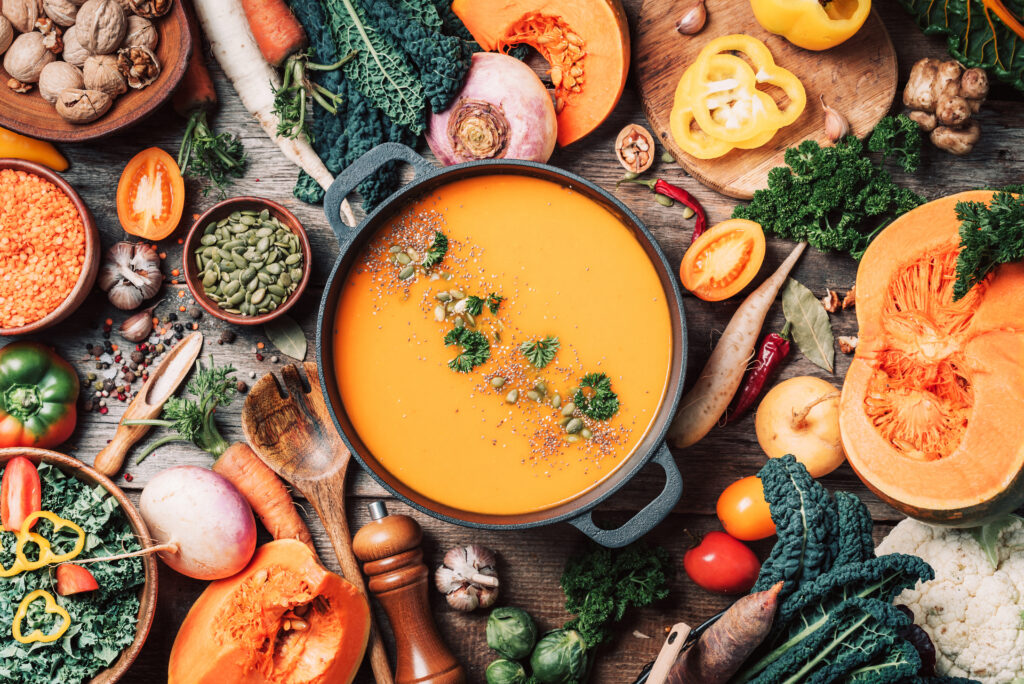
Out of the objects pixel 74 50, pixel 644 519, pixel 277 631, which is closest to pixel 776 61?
pixel 644 519

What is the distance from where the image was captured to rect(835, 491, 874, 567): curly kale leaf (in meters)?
1.79

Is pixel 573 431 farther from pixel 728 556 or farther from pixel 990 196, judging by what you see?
pixel 990 196

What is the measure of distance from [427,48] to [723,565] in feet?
5.50

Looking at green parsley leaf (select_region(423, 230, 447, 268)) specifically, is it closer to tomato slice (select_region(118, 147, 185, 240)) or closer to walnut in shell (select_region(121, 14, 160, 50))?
tomato slice (select_region(118, 147, 185, 240))

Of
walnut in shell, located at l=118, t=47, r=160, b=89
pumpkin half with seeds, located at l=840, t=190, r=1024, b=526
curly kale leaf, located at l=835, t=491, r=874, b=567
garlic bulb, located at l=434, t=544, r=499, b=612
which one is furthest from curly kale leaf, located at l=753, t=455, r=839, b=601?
walnut in shell, located at l=118, t=47, r=160, b=89

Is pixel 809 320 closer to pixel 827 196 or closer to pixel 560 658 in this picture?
pixel 827 196

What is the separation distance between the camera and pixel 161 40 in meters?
2.03

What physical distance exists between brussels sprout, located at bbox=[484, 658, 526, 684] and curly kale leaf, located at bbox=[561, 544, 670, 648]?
184mm

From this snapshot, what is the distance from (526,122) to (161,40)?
109 centimetres

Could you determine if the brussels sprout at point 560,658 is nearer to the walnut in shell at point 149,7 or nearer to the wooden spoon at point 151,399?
the wooden spoon at point 151,399

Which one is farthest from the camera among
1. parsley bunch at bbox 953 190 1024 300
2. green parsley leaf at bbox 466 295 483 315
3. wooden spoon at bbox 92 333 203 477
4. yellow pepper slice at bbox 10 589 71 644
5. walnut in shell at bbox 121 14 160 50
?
wooden spoon at bbox 92 333 203 477

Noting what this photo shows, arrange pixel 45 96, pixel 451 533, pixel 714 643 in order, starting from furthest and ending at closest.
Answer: pixel 451 533, pixel 45 96, pixel 714 643

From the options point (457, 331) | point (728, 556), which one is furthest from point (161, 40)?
point (728, 556)

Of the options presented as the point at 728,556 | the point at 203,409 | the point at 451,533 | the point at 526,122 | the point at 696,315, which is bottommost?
the point at 728,556
